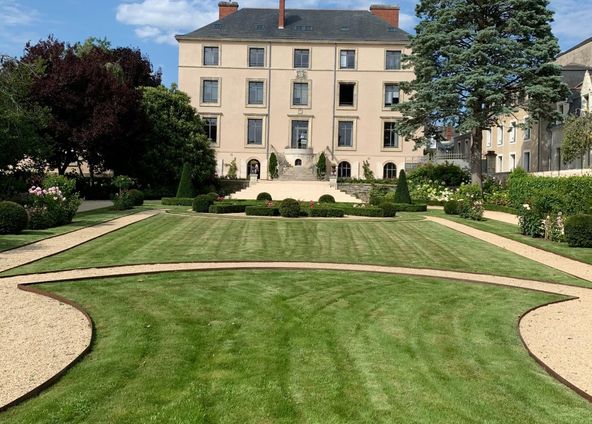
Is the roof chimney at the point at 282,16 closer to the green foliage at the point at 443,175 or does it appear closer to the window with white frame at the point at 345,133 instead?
the window with white frame at the point at 345,133

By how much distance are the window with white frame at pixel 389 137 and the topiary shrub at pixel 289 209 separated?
94.7 ft

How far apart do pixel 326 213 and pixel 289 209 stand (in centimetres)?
161

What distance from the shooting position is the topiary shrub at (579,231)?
48.4ft

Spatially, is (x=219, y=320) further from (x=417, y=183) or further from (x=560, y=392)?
(x=417, y=183)

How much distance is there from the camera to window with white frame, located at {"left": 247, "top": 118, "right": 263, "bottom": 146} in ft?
162

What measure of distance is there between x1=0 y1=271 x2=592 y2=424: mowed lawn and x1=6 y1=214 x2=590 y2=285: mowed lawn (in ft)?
9.84

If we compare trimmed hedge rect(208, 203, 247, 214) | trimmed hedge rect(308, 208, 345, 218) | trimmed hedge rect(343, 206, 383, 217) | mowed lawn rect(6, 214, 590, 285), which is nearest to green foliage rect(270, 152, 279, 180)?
trimmed hedge rect(208, 203, 247, 214)

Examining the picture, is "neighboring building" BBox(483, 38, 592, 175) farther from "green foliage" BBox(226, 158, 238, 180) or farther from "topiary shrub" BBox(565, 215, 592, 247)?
"green foliage" BBox(226, 158, 238, 180)

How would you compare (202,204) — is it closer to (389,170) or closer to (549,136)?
(549,136)

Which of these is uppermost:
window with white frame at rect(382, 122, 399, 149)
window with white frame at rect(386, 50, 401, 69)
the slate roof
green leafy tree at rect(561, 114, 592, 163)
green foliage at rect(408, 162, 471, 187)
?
the slate roof

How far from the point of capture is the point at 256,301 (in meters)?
7.77

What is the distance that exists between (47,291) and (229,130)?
4209 centimetres

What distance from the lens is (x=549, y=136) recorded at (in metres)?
38.5

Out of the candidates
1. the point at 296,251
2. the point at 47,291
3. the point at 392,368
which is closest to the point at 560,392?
the point at 392,368
